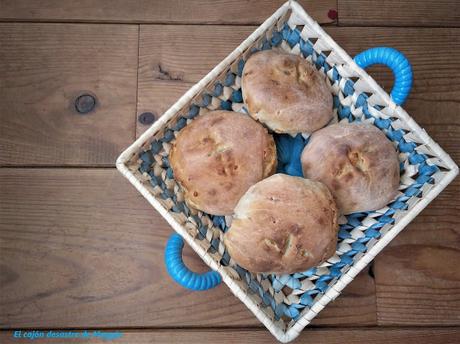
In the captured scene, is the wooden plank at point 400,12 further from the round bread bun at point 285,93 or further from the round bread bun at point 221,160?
the round bread bun at point 221,160

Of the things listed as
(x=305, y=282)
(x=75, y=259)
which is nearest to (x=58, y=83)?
(x=75, y=259)

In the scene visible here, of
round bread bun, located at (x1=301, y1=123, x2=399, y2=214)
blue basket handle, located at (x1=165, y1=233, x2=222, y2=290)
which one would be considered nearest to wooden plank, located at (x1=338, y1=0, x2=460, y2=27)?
round bread bun, located at (x1=301, y1=123, x2=399, y2=214)

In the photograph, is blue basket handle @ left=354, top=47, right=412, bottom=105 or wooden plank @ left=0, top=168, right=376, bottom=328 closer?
blue basket handle @ left=354, top=47, right=412, bottom=105

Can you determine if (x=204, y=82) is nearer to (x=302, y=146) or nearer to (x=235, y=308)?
(x=302, y=146)

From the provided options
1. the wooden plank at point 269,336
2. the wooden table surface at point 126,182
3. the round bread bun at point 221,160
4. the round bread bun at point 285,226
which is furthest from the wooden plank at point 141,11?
the wooden plank at point 269,336

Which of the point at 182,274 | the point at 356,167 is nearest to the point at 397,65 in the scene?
the point at 356,167

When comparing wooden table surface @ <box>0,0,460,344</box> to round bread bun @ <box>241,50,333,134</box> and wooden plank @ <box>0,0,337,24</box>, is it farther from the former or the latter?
round bread bun @ <box>241,50,333,134</box>
